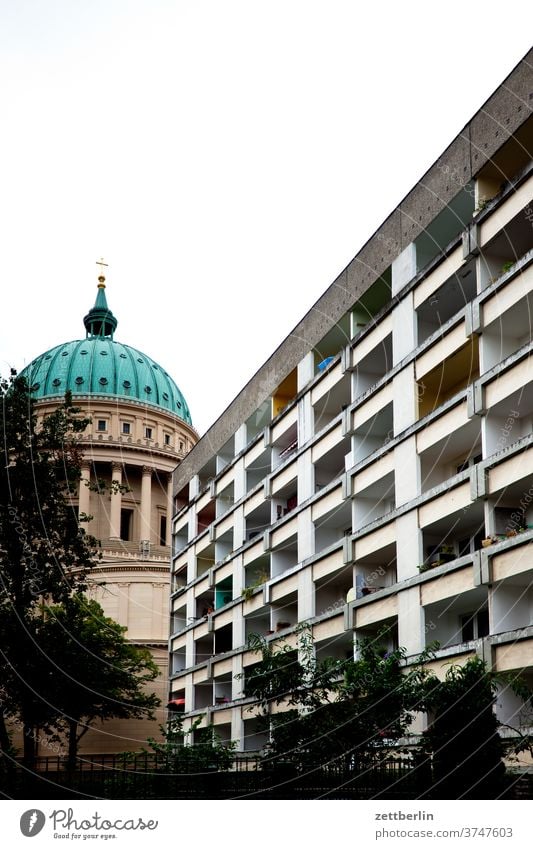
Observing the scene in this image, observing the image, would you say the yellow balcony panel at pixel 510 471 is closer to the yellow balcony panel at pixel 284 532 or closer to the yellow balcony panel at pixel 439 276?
the yellow balcony panel at pixel 439 276

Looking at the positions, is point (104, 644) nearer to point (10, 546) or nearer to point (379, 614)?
point (10, 546)

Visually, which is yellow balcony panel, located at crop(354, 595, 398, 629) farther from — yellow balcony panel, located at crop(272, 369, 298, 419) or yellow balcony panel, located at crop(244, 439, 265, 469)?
yellow balcony panel, located at crop(244, 439, 265, 469)

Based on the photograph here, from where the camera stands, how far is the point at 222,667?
153ft

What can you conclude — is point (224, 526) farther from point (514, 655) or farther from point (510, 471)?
point (514, 655)

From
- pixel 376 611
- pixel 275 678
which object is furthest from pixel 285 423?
pixel 275 678

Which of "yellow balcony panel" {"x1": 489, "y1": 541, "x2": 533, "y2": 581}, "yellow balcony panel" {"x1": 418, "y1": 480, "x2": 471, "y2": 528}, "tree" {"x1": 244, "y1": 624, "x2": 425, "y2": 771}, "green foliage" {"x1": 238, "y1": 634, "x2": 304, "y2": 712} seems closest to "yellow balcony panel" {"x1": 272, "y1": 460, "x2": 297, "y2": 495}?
"yellow balcony panel" {"x1": 418, "y1": 480, "x2": 471, "y2": 528}

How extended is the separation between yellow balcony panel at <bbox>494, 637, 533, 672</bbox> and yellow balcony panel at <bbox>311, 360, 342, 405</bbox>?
13170mm

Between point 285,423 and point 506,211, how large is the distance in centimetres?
1586

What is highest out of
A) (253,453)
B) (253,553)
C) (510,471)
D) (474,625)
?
(253,453)

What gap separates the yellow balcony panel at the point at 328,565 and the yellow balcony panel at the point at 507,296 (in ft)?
33.8

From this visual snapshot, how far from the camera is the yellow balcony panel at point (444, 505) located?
93.4 ft

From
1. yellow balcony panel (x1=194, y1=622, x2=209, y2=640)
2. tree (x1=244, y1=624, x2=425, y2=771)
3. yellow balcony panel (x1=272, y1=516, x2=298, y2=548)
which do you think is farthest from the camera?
yellow balcony panel (x1=194, y1=622, x2=209, y2=640)

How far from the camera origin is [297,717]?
27.7 metres

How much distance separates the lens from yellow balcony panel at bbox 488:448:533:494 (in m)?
25.9
